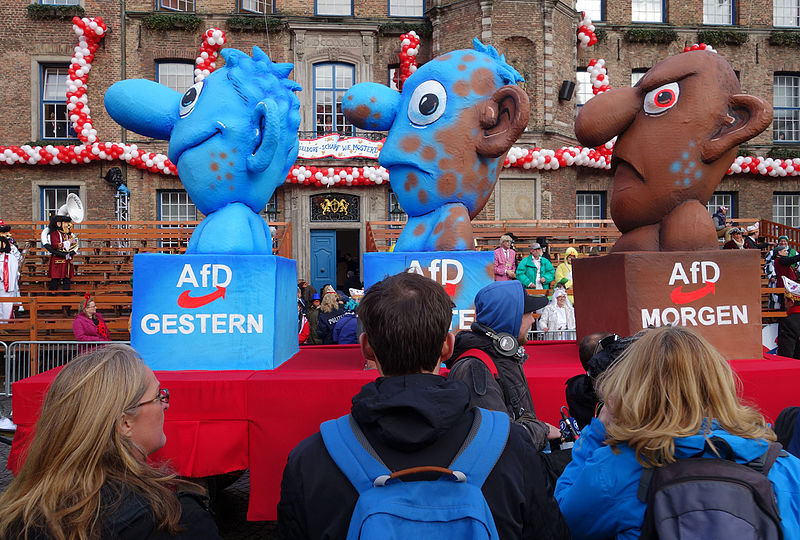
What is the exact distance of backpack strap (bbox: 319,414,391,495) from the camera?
1.24m

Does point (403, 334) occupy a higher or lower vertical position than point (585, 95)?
lower

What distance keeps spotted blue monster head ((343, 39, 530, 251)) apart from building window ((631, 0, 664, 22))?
16.1 m

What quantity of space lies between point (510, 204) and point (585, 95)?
14.1 ft

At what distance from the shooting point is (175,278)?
12.3ft

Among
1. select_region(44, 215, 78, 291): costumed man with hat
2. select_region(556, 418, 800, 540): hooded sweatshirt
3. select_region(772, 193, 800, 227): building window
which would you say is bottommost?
select_region(556, 418, 800, 540): hooded sweatshirt

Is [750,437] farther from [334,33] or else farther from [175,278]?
[334,33]

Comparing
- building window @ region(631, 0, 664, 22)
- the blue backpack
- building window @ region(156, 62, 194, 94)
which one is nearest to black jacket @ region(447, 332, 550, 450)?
the blue backpack

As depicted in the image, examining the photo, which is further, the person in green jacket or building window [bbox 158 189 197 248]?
building window [bbox 158 189 197 248]

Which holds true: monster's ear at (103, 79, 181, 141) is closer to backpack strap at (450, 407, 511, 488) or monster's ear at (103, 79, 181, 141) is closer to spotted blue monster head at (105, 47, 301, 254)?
spotted blue monster head at (105, 47, 301, 254)

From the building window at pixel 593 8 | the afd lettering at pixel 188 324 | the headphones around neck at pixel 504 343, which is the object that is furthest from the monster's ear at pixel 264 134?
the building window at pixel 593 8

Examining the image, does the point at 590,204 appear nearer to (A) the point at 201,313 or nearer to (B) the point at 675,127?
(B) the point at 675,127

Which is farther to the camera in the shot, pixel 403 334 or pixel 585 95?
pixel 585 95

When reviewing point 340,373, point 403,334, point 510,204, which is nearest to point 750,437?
point 403,334

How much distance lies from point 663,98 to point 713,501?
3.25m
